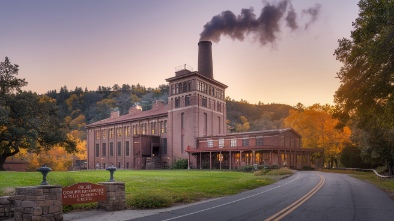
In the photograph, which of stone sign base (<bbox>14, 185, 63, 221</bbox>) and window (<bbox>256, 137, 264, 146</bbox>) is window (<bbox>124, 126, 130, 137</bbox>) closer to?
window (<bbox>256, 137, 264, 146</bbox>)

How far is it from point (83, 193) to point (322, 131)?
2290 inches

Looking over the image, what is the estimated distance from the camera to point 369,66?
707 inches

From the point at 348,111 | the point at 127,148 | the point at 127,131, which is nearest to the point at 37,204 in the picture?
the point at 348,111

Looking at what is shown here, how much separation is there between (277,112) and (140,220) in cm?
17054

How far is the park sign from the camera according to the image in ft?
38.6

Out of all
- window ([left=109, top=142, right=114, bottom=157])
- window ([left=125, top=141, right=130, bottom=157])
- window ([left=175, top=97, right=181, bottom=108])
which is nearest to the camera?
window ([left=175, top=97, right=181, bottom=108])

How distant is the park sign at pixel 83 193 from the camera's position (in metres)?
11.8

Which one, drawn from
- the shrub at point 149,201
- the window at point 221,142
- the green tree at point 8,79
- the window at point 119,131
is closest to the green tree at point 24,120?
the green tree at point 8,79

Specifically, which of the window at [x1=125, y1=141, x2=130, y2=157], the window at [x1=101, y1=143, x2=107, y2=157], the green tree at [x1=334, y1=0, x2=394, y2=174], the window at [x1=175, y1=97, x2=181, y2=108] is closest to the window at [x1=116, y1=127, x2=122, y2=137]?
the window at [x1=125, y1=141, x2=130, y2=157]

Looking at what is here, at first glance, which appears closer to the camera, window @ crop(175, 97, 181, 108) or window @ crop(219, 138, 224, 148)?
window @ crop(219, 138, 224, 148)

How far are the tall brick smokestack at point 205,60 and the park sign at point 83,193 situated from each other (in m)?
57.9

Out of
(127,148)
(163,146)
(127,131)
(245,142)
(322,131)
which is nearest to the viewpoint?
(245,142)

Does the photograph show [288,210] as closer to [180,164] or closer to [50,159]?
[180,164]

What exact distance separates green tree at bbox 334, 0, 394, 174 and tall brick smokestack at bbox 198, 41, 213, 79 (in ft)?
154
